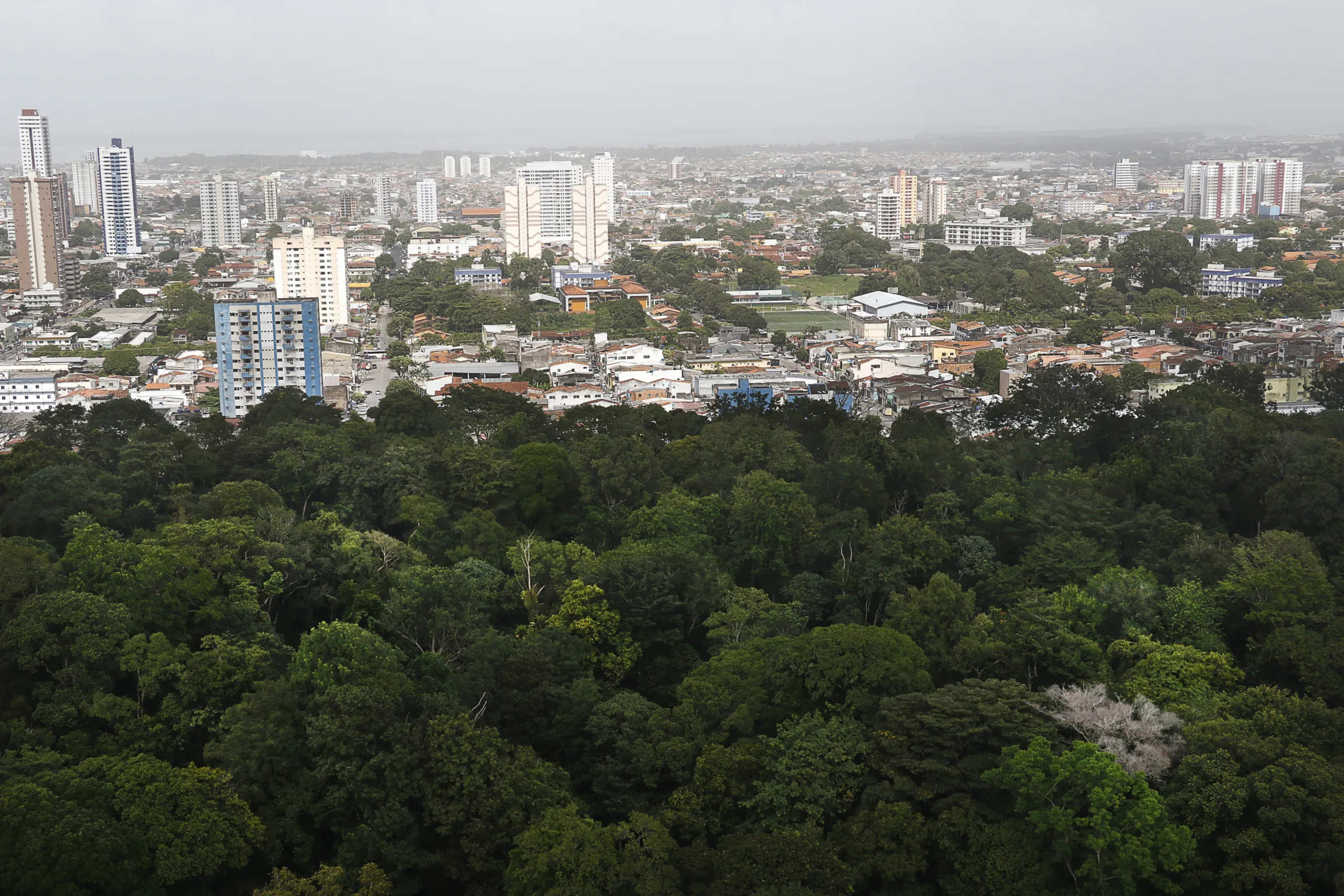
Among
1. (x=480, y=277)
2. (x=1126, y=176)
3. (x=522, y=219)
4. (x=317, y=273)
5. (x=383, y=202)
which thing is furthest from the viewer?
(x=1126, y=176)

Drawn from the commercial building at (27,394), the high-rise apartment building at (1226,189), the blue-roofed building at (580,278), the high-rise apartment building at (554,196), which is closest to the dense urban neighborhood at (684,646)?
the commercial building at (27,394)

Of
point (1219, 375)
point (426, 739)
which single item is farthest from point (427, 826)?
point (1219, 375)

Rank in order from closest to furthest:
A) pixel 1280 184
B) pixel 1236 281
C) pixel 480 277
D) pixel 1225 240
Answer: pixel 1236 281, pixel 480 277, pixel 1225 240, pixel 1280 184

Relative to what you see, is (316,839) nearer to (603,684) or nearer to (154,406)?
(603,684)

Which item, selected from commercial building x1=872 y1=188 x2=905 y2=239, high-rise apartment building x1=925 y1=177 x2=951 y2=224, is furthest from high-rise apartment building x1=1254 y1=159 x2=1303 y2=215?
commercial building x1=872 y1=188 x2=905 y2=239

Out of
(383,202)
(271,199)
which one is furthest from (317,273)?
(383,202)

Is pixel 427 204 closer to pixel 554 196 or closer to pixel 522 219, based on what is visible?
pixel 554 196

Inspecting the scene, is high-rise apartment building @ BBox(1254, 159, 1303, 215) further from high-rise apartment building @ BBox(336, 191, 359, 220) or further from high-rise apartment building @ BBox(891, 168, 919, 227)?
high-rise apartment building @ BBox(336, 191, 359, 220)

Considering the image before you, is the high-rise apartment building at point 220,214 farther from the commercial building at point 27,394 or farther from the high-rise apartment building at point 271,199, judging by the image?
the commercial building at point 27,394
